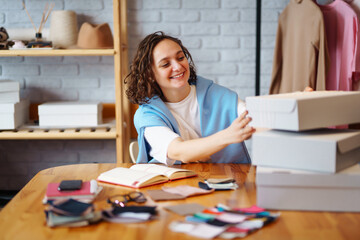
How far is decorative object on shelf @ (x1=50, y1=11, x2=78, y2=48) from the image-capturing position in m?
2.75

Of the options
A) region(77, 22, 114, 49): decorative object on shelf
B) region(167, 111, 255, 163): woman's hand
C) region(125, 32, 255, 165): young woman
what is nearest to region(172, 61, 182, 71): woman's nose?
region(125, 32, 255, 165): young woman

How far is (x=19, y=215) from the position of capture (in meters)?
1.19

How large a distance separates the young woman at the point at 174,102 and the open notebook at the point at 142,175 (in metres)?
0.27

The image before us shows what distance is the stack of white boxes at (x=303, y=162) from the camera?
1170 millimetres

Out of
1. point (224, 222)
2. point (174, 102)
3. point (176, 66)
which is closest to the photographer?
point (224, 222)

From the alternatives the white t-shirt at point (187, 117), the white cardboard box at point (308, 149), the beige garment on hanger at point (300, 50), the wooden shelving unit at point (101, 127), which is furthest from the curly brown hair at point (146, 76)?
the beige garment on hanger at point (300, 50)

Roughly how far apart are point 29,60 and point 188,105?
149 centimetres

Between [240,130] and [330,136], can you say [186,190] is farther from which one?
[330,136]

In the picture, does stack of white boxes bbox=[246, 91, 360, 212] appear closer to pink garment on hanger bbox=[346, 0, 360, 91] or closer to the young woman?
the young woman

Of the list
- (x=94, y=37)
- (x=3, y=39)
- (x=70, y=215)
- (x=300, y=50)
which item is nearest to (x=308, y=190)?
(x=70, y=215)

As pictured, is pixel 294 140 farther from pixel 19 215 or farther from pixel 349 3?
pixel 349 3

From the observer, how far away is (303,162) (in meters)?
1.19

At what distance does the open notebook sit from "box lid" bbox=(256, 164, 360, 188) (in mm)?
367

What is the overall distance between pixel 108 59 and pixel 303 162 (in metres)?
2.09
